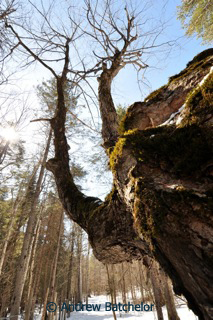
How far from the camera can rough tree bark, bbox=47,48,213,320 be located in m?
0.73

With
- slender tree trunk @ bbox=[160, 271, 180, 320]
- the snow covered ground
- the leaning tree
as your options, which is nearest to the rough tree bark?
the leaning tree

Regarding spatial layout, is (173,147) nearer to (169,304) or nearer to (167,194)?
(167,194)

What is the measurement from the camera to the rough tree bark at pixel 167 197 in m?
0.73

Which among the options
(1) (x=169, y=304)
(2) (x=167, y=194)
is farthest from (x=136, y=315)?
(2) (x=167, y=194)

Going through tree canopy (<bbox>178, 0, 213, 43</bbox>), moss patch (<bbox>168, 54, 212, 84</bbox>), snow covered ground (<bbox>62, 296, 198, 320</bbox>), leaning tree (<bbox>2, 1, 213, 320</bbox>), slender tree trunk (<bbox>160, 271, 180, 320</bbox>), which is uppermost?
tree canopy (<bbox>178, 0, 213, 43</bbox>)

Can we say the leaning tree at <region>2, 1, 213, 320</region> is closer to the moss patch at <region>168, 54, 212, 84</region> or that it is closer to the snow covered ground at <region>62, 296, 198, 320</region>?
the moss patch at <region>168, 54, 212, 84</region>

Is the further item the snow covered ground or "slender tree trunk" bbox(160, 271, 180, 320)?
the snow covered ground

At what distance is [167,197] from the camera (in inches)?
34.9

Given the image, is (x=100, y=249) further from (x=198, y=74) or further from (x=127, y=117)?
(x=198, y=74)

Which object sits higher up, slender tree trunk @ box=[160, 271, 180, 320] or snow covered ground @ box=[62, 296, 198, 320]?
slender tree trunk @ box=[160, 271, 180, 320]

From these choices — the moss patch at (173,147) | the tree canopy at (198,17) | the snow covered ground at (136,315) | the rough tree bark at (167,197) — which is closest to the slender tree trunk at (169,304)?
the snow covered ground at (136,315)

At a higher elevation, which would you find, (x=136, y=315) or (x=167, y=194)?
(x=167, y=194)

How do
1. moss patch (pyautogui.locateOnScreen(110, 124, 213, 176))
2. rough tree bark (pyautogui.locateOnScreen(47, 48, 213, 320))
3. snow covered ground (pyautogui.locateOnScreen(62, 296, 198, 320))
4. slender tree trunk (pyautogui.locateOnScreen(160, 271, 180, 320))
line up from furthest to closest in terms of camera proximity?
snow covered ground (pyautogui.locateOnScreen(62, 296, 198, 320))
slender tree trunk (pyautogui.locateOnScreen(160, 271, 180, 320))
moss patch (pyautogui.locateOnScreen(110, 124, 213, 176))
rough tree bark (pyautogui.locateOnScreen(47, 48, 213, 320))

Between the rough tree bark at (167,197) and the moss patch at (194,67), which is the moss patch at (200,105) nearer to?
the rough tree bark at (167,197)
